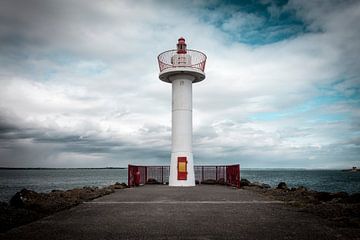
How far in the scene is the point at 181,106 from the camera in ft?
62.2

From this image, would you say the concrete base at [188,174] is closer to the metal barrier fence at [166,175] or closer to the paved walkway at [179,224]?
the metal barrier fence at [166,175]

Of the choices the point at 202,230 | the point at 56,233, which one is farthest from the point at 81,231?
the point at 202,230

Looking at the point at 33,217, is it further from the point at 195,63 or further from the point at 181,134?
the point at 195,63

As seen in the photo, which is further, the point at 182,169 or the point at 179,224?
the point at 182,169

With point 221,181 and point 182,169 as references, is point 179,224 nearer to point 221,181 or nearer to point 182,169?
point 182,169

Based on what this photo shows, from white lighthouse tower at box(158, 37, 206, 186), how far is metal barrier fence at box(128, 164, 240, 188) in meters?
2.51

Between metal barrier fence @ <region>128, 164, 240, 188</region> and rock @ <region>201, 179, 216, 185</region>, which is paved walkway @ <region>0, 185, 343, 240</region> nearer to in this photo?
metal barrier fence @ <region>128, 164, 240, 188</region>

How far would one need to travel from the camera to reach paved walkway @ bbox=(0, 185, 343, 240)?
6.06 meters

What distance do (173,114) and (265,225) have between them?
12668 mm

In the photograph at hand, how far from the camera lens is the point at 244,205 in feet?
33.3

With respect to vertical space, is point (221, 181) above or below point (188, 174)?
below

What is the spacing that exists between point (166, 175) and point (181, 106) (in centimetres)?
577

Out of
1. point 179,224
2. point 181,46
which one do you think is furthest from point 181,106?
point 179,224

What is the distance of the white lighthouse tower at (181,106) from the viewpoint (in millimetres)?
18469
